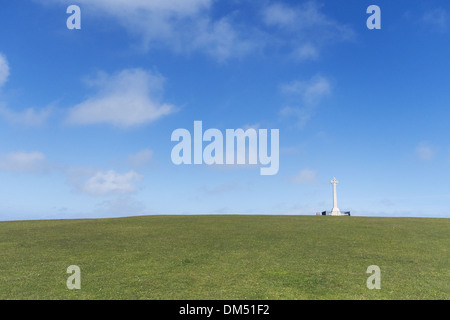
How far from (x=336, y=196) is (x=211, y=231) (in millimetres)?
33118

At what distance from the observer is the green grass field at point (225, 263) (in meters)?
12.9

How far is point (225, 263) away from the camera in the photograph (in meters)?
16.7

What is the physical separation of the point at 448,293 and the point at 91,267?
15597 mm

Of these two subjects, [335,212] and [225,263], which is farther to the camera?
[335,212]

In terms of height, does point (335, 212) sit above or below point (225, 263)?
below

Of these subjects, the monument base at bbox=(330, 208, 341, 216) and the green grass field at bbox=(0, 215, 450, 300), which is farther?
the monument base at bbox=(330, 208, 341, 216)

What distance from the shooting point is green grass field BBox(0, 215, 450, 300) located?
12875 mm

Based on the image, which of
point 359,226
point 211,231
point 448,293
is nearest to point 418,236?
point 359,226

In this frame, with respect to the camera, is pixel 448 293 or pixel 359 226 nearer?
pixel 448 293

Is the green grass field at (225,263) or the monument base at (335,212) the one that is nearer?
the green grass field at (225,263)
